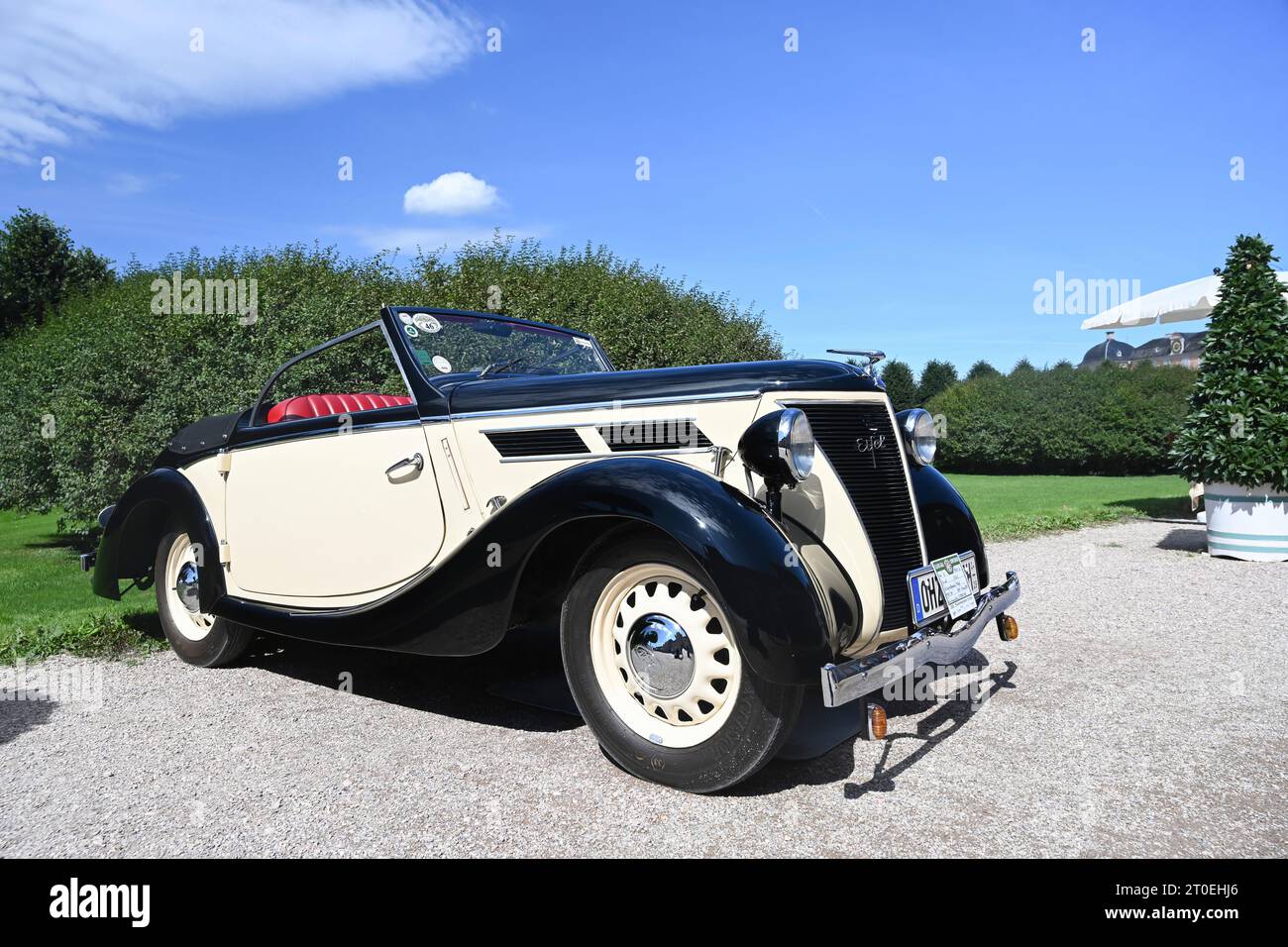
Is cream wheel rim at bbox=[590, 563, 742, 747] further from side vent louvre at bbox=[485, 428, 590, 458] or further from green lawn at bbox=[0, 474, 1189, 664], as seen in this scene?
green lawn at bbox=[0, 474, 1189, 664]

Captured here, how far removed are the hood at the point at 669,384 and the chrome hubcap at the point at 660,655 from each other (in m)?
0.88

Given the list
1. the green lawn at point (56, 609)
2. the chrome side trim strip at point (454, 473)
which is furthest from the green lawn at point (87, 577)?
the chrome side trim strip at point (454, 473)

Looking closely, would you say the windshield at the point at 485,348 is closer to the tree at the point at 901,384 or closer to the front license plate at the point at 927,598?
the front license plate at the point at 927,598

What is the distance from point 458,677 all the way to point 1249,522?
811cm

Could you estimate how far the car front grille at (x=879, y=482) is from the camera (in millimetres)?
3346

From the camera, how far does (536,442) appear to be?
364cm

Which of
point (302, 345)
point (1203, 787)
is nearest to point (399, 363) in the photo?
point (1203, 787)

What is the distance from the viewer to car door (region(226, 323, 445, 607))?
3.98m

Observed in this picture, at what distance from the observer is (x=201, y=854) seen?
2754mm

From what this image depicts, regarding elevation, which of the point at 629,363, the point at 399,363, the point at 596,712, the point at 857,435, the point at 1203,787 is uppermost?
the point at 629,363

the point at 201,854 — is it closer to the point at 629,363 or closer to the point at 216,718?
the point at 216,718

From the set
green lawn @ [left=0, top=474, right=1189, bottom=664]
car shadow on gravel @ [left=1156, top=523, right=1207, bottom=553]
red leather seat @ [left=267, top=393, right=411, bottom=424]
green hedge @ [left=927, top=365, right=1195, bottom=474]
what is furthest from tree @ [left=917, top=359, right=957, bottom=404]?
red leather seat @ [left=267, top=393, right=411, bottom=424]
